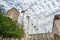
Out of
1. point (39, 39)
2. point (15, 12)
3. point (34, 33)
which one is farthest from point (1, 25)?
point (34, 33)

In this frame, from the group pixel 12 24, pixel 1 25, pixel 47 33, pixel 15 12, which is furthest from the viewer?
pixel 47 33

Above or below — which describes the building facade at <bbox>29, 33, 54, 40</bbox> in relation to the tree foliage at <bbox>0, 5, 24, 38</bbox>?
above

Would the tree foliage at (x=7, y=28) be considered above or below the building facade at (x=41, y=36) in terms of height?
below

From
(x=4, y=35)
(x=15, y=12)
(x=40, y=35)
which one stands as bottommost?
(x=4, y=35)

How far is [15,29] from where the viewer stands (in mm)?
21500

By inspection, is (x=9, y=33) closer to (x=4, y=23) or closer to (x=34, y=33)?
(x=4, y=23)

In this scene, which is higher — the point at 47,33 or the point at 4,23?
the point at 47,33

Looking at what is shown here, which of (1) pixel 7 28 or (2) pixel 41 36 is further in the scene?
(2) pixel 41 36

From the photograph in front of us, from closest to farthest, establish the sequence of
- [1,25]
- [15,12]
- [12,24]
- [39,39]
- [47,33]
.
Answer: [1,25]
[12,24]
[15,12]
[39,39]
[47,33]

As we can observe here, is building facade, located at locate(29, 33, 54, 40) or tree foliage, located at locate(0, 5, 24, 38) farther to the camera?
building facade, located at locate(29, 33, 54, 40)

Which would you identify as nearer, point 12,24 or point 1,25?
point 1,25

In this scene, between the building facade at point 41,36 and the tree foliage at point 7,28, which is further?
the building facade at point 41,36

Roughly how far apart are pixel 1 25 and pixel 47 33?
54.2 m

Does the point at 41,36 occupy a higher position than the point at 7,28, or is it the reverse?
the point at 41,36
